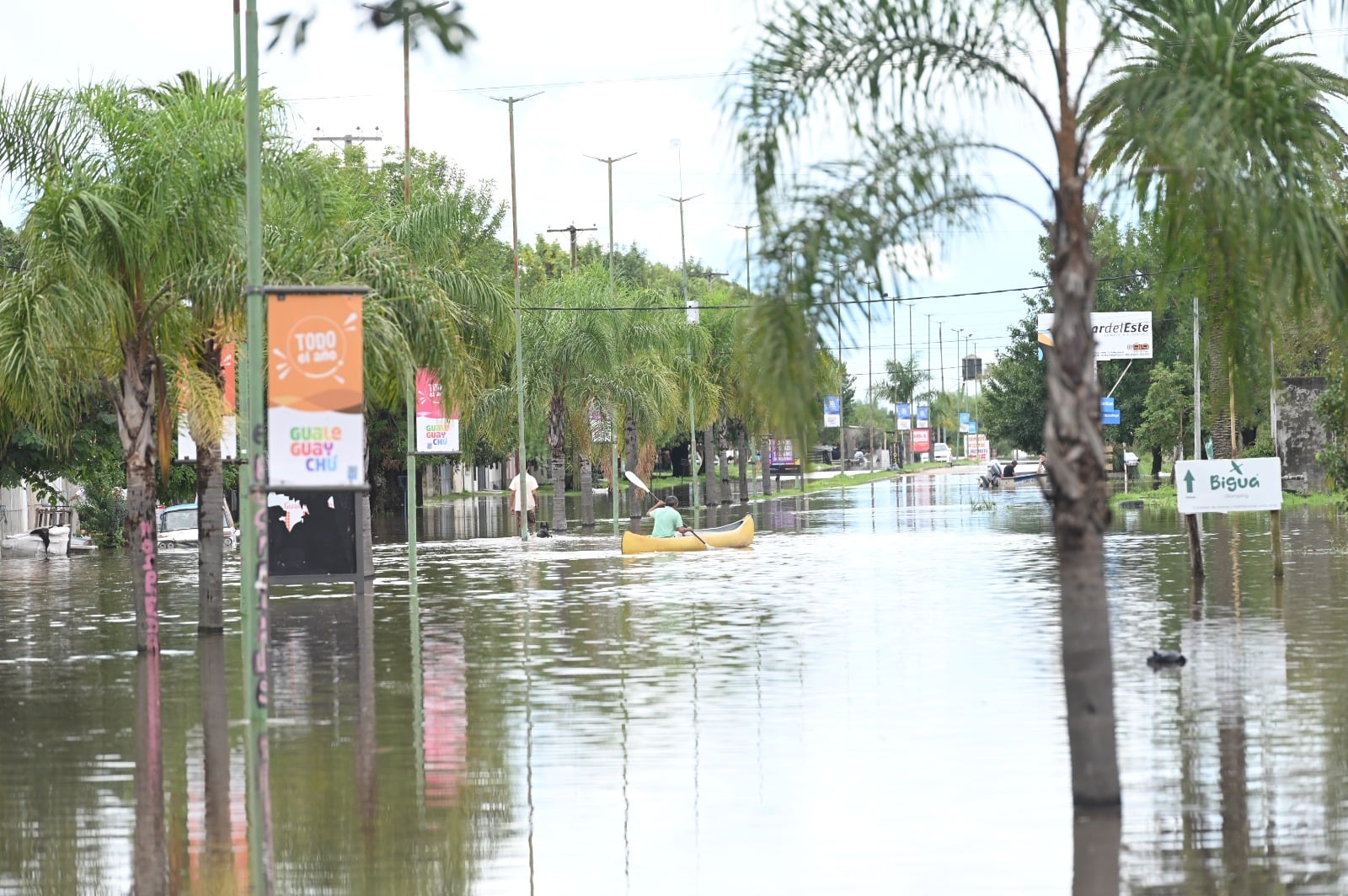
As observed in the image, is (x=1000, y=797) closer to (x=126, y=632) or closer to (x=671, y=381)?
(x=126, y=632)

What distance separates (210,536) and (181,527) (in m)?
30.3

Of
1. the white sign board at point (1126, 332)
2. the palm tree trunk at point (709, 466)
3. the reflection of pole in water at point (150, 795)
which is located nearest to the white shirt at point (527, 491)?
the palm tree trunk at point (709, 466)

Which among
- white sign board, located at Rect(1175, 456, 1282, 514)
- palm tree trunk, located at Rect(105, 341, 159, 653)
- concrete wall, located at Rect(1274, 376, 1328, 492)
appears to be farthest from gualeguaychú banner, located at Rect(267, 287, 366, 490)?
concrete wall, located at Rect(1274, 376, 1328, 492)

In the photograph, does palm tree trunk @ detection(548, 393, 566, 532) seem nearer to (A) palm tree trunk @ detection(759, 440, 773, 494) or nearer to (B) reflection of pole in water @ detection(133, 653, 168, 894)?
(A) palm tree trunk @ detection(759, 440, 773, 494)

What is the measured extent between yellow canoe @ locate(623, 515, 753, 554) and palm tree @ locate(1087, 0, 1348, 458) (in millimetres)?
25132

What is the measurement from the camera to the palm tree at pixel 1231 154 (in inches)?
392

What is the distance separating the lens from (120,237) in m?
18.1

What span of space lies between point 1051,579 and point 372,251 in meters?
11.6

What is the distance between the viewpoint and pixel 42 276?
1873 cm

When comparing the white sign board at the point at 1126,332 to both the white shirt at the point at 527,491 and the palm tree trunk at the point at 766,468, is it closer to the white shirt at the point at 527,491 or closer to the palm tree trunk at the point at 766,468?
the palm tree trunk at the point at 766,468

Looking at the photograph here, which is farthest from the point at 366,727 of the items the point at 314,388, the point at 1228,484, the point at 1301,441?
the point at 1301,441

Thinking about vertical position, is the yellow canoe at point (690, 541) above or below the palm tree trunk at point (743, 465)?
below

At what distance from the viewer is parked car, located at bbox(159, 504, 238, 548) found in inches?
1908

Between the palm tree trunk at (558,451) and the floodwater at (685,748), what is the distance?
25048 millimetres
